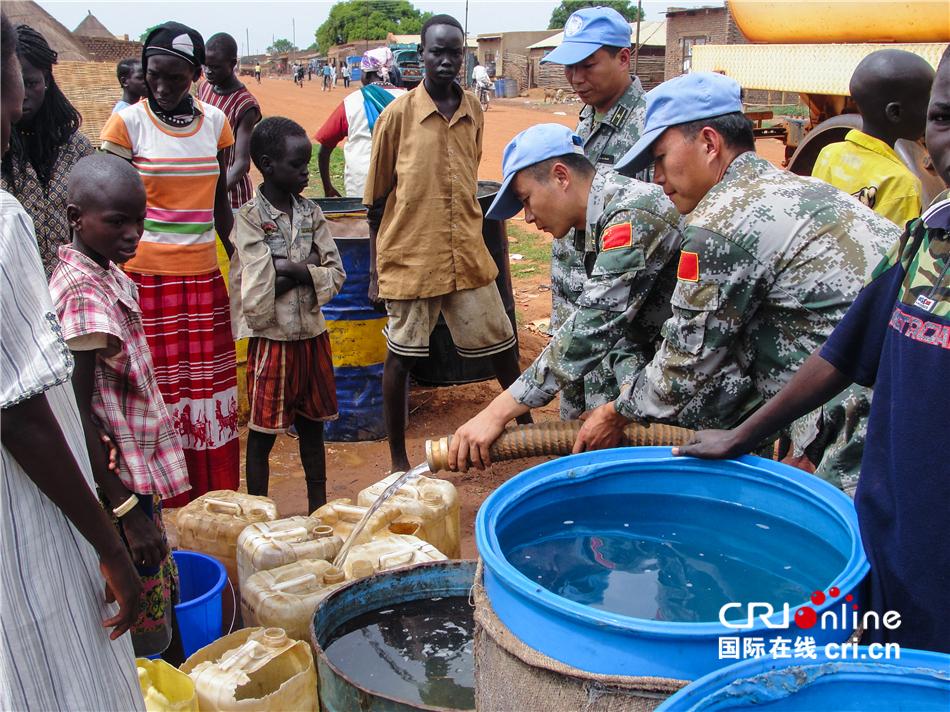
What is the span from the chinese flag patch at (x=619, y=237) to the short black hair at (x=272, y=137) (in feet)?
5.14

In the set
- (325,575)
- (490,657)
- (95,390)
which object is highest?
(95,390)

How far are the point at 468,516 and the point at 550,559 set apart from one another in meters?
2.37

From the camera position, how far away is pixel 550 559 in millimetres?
1828

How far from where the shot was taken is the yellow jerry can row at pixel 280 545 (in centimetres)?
294

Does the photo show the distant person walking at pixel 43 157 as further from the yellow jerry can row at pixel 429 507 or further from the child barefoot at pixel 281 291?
the yellow jerry can row at pixel 429 507

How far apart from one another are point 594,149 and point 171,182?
1.78 m

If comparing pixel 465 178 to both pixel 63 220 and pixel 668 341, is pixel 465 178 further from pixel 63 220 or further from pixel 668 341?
pixel 668 341

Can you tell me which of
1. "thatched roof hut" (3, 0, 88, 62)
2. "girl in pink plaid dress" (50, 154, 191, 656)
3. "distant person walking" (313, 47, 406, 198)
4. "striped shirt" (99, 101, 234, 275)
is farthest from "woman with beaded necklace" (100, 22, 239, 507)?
"thatched roof hut" (3, 0, 88, 62)

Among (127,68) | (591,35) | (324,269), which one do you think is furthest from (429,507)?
(127,68)

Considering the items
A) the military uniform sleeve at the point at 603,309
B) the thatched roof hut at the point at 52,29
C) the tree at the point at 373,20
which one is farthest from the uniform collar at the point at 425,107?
the tree at the point at 373,20

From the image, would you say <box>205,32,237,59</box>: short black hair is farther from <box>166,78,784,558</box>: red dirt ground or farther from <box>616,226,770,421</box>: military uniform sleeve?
<box>616,226,770,421</box>: military uniform sleeve

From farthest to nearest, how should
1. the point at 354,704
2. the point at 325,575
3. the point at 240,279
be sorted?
the point at 240,279 → the point at 325,575 → the point at 354,704

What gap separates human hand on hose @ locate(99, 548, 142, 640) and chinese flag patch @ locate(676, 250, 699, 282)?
1.34 m

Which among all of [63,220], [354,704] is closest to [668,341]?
[354,704]
